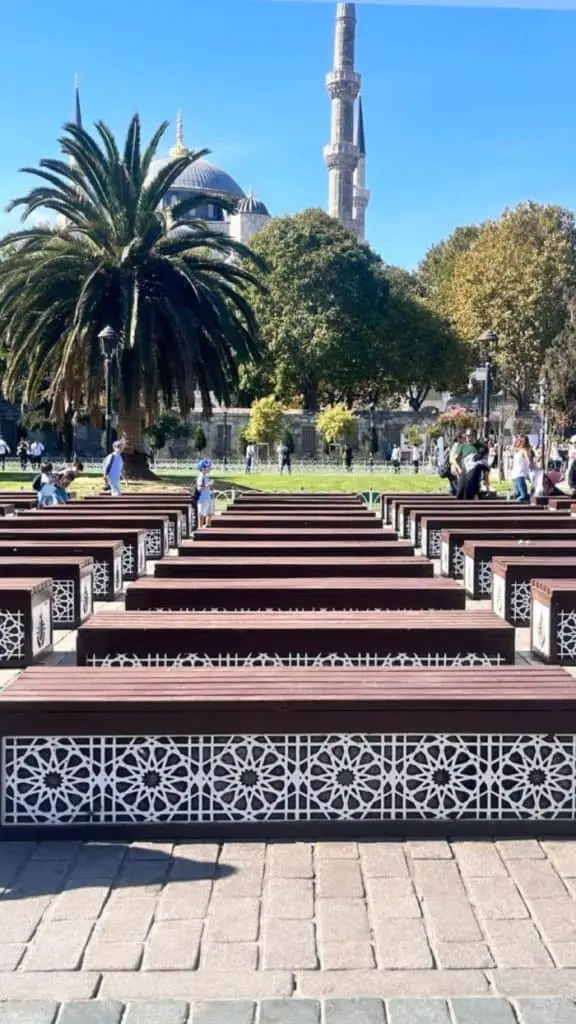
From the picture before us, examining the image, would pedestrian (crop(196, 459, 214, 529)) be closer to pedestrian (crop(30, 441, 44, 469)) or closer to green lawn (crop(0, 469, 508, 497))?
green lawn (crop(0, 469, 508, 497))

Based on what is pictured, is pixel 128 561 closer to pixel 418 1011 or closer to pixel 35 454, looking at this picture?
pixel 418 1011

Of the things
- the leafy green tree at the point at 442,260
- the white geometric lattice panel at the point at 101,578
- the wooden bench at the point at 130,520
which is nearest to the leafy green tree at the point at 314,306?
the leafy green tree at the point at 442,260

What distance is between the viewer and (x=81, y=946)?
340cm

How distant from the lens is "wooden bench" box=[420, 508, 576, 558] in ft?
42.3

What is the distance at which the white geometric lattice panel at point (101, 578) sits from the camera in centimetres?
1056

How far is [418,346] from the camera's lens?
56.7 m

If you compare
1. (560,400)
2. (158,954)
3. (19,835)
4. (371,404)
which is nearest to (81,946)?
(158,954)

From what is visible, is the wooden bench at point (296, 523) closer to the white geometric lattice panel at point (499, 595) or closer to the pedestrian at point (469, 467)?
the white geometric lattice panel at point (499, 595)

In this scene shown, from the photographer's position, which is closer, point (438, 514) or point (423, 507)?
point (438, 514)

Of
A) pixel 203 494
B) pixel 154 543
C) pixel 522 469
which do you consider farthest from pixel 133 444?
pixel 154 543

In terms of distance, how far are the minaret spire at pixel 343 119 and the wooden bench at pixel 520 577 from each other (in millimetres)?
92718

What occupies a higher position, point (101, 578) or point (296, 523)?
point (296, 523)

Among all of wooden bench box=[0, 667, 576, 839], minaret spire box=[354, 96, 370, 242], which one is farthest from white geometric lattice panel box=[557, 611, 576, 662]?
minaret spire box=[354, 96, 370, 242]

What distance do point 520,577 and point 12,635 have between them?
4538mm
